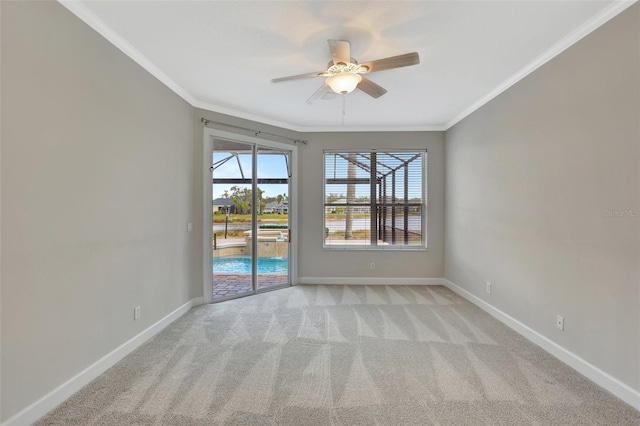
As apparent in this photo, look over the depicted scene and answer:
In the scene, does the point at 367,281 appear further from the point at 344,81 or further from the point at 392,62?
the point at 392,62

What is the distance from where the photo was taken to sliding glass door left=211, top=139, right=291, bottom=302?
13.1 ft

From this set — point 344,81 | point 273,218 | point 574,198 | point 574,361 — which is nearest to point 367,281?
point 273,218

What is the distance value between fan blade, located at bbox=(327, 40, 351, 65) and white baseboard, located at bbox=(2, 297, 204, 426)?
9.82 ft

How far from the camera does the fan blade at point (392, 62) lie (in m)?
2.00

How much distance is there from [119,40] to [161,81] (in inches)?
25.6

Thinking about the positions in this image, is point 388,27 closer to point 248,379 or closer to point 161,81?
point 161,81

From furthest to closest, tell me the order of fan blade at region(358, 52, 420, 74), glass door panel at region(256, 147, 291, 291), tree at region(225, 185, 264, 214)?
glass door panel at region(256, 147, 291, 291) < tree at region(225, 185, 264, 214) < fan blade at region(358, 52, 420, 74)

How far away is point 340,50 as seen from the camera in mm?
2119

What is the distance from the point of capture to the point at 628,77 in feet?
6.05

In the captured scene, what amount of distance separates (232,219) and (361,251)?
85.9 inches

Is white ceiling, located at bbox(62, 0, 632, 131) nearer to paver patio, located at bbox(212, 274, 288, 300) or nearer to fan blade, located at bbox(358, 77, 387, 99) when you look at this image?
fan blade, located at bbox(358, 77, 387, 99)

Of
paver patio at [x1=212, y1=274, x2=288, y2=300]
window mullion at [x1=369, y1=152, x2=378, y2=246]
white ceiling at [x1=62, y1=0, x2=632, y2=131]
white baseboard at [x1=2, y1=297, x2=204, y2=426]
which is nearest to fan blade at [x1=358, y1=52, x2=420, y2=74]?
white ceiling at [x1=62, y1=0, x2=632, y2=131]

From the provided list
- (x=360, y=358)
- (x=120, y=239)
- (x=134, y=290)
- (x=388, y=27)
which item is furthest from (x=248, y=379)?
(x=388, y=27)

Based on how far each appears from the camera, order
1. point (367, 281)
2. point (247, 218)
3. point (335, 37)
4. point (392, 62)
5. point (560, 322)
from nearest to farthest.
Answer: point (392, 62)
point (335, 37)
point (560, 322)
point (247, 218)
point (367, 281)
